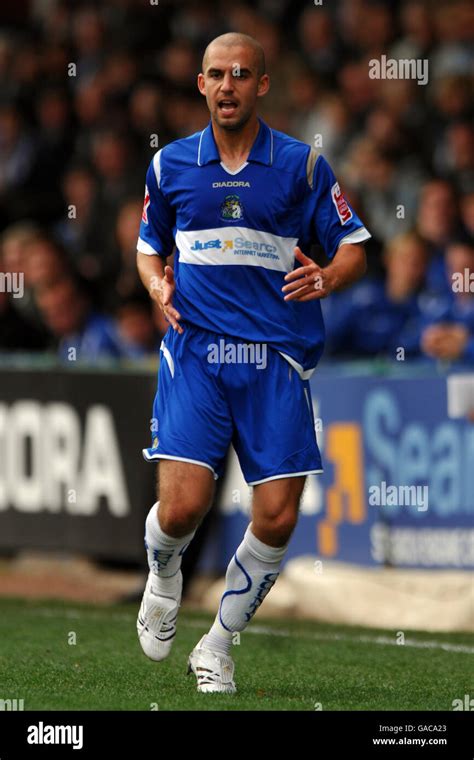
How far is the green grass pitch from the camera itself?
6.61m

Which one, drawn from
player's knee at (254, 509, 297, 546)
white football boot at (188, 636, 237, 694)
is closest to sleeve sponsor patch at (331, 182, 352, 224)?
player's knee at (254, 509, 297, 546)

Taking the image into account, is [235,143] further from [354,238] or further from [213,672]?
[213,672]

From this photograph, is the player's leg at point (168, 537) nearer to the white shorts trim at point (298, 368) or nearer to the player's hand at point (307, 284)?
the white shorts trim at point (298, 368)

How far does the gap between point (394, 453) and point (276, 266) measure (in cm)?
439

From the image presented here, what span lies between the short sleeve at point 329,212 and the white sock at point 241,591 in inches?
49.2

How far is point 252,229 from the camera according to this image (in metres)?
6.69

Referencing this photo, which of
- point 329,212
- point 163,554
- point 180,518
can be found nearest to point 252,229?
point 329,212

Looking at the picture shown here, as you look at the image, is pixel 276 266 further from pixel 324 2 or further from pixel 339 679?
pixel 324 2

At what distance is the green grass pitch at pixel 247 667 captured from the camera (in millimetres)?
6613

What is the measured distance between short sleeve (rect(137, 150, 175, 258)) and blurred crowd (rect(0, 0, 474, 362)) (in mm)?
4039

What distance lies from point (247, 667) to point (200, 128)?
A: 8.20m

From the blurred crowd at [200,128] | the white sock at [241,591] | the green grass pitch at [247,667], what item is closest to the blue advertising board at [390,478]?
the blurred crowd at [200,128]

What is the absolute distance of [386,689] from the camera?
23.5ft

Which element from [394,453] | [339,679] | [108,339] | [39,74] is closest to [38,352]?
[108,339]
